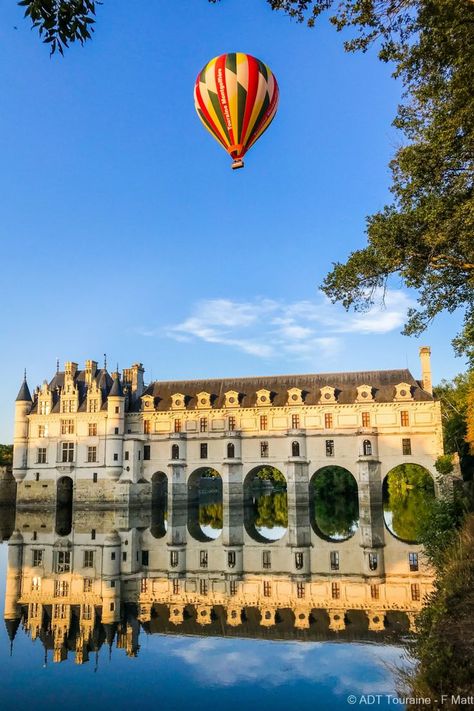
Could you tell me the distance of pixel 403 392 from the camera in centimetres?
4003

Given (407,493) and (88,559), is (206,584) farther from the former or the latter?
(407,493)

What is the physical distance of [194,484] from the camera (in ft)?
151

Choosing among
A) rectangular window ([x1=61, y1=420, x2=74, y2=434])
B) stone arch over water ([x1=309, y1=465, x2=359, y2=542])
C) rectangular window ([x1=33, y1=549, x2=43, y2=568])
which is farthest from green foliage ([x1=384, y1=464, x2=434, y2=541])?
rectangular window ([x1=61, y1=420, x2=74, y2=434])

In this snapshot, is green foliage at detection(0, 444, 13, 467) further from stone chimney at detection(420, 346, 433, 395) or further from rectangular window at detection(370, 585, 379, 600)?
rectangular window at detection(370, 585, 379, 600)

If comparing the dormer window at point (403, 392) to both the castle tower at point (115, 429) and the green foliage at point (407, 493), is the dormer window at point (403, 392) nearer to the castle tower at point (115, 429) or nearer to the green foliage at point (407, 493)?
the green foliage at point (407, 493)

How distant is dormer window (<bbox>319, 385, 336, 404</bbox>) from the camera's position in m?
41.1

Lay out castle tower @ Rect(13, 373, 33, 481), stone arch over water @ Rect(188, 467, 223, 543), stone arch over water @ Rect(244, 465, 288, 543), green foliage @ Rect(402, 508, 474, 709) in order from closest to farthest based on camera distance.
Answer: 1. green foliage @ Rect(402, 508, 474, 709)
2. stone arch over water @ Rect(244, 465, 288, 543)
3. stone arch over water @ Rect(188, 467, 223, 543)
4. castle tower @ Rect(13, 373, 33, 481)

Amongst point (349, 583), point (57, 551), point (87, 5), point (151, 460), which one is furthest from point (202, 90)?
point (151, 460)

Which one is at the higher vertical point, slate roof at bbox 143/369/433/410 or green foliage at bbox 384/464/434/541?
slate roof at bbox 143/369/433/410

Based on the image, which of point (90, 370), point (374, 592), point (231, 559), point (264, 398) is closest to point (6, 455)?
point (90, 370)

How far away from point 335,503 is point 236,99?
37708mm

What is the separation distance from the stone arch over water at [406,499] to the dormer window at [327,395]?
6814 millimetres

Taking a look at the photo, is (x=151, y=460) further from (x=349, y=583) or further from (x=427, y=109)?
(x=427, y=109)

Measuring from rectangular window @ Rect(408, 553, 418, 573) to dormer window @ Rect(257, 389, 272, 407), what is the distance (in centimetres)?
2099
